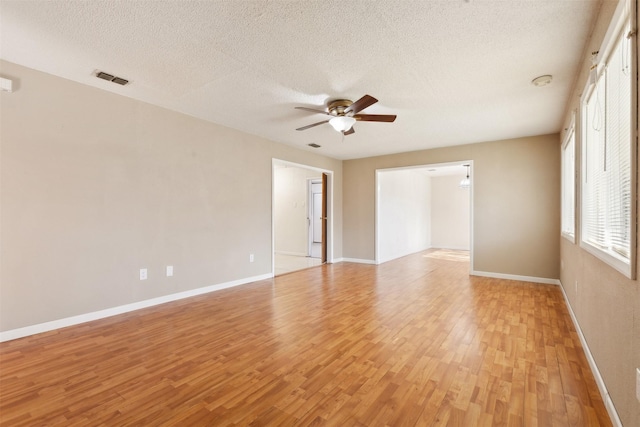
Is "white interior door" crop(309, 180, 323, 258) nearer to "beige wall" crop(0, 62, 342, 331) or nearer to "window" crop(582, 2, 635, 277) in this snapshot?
"beige wall" crop(0, 62, 342, 331)

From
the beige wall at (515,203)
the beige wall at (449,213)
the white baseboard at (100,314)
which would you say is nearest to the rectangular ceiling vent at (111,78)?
the white baseboard at (100,314)

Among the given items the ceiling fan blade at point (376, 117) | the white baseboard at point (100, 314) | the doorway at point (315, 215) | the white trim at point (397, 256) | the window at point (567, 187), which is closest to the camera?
the white baseboard at point (100, 314)

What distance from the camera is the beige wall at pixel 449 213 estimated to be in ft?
31.1

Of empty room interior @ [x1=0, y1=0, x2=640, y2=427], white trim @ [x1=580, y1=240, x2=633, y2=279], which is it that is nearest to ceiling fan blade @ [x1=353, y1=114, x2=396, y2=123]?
empty room interior @ [x1=0, y1=0, x2=640, y2=427]

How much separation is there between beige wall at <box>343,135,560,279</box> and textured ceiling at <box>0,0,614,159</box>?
1.31m

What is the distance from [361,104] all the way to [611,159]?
1909 mm

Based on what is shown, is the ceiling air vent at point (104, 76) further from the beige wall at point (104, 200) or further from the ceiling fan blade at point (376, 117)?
the ceiling fan blade at point (376, 117)

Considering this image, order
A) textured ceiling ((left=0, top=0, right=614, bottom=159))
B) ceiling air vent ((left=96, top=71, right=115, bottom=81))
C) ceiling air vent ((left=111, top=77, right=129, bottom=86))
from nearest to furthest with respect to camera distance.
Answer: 1. textured ceiling ((left=0, top=0, right=614, bottom=159))
2. ceiling air vent ((left=96, top=71, right=115, bottom=81))
3. ceiling air vent ((left=111, top=77, right=129, bottom=86))

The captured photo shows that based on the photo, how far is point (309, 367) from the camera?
7.12 feet

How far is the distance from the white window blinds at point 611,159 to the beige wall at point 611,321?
0.44 ft

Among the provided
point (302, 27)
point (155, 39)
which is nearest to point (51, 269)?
point (155, 39)

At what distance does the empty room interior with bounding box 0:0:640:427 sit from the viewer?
5.74 feet

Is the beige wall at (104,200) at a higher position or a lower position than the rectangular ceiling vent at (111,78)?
lower

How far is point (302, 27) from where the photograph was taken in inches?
83.9
